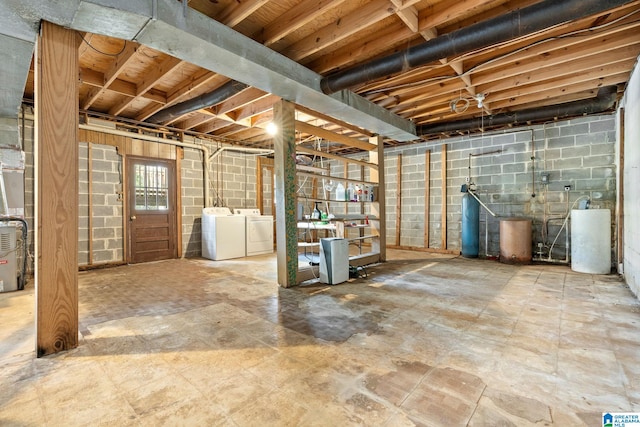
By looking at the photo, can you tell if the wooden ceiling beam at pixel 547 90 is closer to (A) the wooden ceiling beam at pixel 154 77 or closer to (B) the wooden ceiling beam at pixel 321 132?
(B) the wooden ceiling beam at pixel 321 132

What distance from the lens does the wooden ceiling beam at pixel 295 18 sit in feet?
7.79

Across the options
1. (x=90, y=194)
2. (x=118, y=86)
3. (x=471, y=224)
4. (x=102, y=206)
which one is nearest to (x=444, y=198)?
(x=471, y=224)

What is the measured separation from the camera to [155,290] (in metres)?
3.59

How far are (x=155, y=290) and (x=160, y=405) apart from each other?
8.02ft

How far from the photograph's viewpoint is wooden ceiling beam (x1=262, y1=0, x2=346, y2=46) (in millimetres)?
2373

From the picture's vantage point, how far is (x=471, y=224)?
5695mm

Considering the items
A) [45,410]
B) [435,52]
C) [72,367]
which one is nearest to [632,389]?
[435,52]

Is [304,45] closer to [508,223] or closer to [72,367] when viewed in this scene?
[72,367]

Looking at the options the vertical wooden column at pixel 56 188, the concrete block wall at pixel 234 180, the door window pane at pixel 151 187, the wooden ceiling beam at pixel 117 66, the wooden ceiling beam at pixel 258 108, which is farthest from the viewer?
the concrete block wall at pixel 234 180

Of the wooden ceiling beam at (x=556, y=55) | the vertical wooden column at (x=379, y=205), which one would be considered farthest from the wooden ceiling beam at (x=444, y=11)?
the vertical wooden column at (x=379, y=205)

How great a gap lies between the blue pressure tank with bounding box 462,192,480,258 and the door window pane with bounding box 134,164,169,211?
5.82 m

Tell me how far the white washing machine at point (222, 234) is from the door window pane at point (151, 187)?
80 centimetres

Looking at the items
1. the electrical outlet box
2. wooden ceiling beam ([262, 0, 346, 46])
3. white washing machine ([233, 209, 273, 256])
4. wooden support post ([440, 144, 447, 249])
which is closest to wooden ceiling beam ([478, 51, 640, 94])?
the electrical outlet box

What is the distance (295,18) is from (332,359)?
270 centimetres
